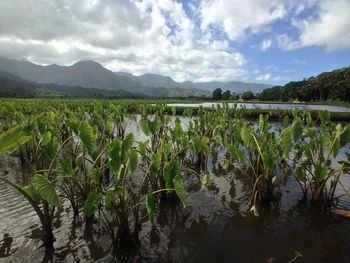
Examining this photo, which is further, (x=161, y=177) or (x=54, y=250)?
(x=161, y=177)

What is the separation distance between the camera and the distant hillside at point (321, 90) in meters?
54.7

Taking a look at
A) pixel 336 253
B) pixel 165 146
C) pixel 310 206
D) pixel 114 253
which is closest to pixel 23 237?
pixel 114 253

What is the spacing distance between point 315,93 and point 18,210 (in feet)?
241

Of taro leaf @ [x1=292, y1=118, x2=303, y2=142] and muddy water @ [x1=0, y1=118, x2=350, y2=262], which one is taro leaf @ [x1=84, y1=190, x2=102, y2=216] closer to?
muddy water @ [x1=0, y1=118, x2=350, y2=262]

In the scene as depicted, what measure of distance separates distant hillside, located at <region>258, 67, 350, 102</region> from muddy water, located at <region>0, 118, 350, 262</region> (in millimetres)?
57486

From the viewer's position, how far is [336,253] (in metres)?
3.17

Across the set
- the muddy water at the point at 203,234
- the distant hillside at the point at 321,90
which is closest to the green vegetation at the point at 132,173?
the muddy water at the point at 203,234

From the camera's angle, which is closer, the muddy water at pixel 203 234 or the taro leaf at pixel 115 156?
the taro leaf at pixel 115 156

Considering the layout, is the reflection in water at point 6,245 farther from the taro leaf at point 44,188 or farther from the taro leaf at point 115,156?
the taro leaf at point 115,156

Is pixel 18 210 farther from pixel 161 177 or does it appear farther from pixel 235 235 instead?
pixel 235 235

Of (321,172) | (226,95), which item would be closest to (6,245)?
(321,172)

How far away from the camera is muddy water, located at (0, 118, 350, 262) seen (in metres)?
3.06

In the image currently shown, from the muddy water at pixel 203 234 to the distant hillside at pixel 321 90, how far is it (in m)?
57.5

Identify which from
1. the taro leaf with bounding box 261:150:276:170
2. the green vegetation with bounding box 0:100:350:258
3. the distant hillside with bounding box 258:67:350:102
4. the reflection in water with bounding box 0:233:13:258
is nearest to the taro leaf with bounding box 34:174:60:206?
the green vegetation with bounding box 0:100:350:258
